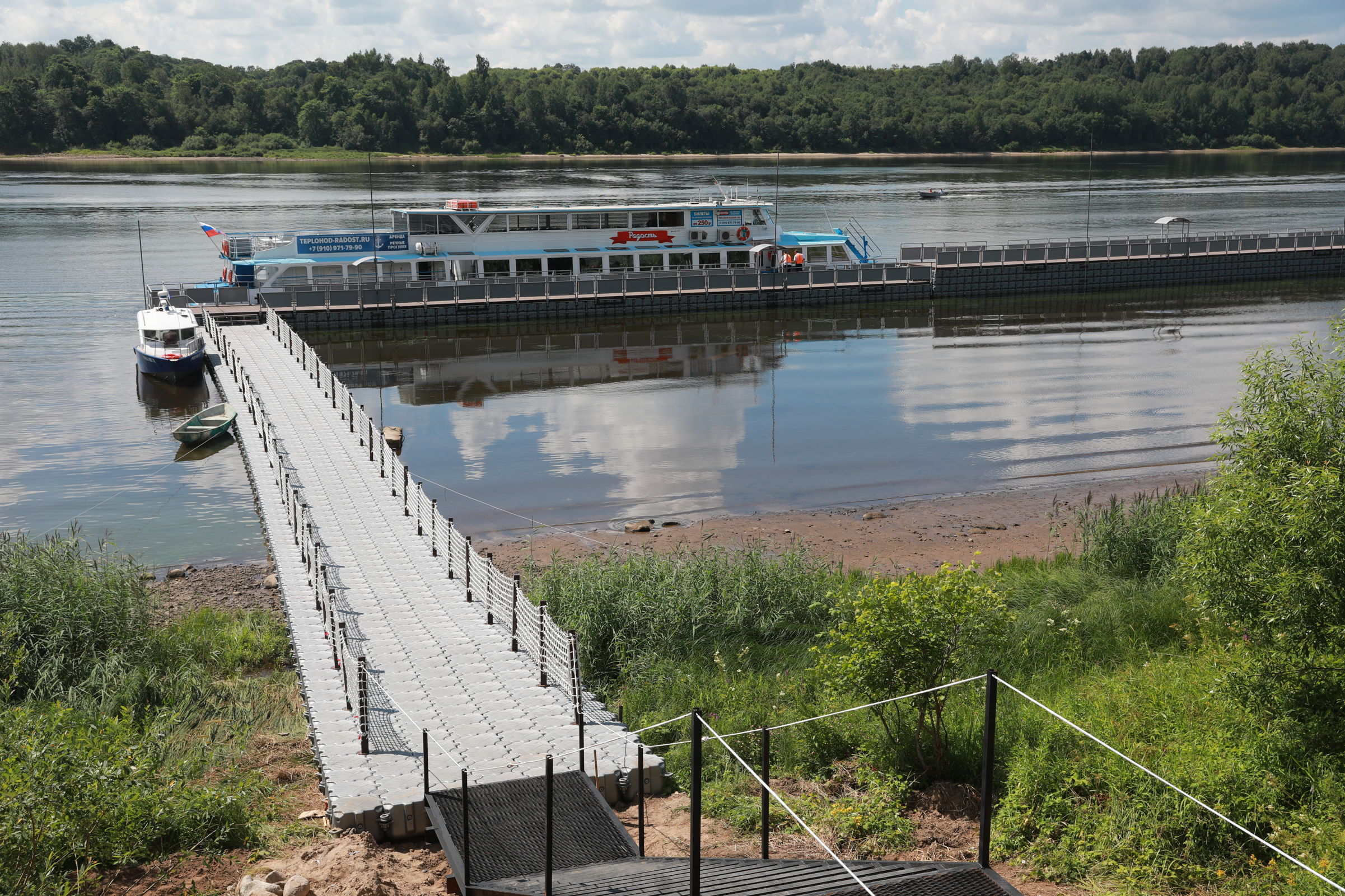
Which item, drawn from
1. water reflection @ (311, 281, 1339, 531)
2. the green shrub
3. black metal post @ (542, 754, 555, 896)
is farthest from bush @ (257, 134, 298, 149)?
black metal post @ (542, 754, 555, 896)

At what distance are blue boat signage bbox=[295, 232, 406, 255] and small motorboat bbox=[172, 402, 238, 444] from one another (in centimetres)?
1880

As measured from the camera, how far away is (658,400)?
37.3m

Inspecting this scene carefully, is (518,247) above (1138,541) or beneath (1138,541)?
above

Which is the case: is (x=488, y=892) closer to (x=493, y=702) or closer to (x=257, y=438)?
(x=493, y=702)

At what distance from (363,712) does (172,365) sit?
91.5 feet

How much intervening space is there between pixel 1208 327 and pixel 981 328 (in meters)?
9.74

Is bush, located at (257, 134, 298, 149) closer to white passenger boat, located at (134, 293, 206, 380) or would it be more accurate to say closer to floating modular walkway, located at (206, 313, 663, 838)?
white passenger boat, located at (134, 293, 206, 380)

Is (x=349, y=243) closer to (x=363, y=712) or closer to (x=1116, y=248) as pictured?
(x=1116, y=248)

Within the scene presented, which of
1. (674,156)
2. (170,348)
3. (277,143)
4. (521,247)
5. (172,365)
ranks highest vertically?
(277,143)

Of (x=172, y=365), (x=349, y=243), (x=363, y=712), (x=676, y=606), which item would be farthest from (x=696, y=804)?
(x=349, y=243)

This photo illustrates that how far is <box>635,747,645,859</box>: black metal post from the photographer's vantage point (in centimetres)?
1002

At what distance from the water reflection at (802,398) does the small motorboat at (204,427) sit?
4792 millimetres

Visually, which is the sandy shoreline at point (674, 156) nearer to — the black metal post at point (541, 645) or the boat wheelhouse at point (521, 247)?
the boat wheelhouse at point (521, 247)

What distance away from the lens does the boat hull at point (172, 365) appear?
120 feet
